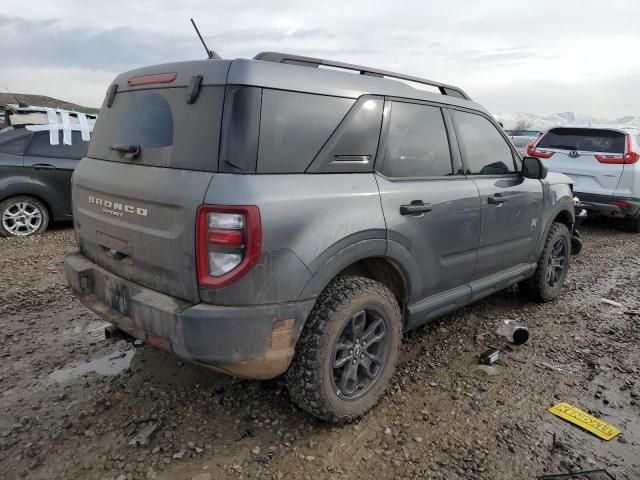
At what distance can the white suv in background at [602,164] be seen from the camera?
7.47m

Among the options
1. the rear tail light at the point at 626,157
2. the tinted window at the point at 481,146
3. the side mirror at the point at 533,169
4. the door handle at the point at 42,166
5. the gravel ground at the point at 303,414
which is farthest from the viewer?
the rear tail light at the point at 626,157

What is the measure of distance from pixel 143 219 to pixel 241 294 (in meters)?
0.67

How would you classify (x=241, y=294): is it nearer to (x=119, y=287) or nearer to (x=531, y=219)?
(x=119, y=287)

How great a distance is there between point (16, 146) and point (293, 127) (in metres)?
5.76

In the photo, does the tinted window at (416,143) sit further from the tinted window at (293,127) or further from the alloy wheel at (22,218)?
the alloy wheel at (22,218)

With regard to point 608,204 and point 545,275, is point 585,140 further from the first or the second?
point 545,275

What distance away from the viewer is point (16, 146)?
6.52m

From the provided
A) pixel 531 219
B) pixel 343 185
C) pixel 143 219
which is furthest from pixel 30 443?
pixel 531 219

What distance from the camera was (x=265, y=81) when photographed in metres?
2.27

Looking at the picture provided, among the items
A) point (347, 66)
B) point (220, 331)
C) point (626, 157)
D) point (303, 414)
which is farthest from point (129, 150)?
point (626, 157)

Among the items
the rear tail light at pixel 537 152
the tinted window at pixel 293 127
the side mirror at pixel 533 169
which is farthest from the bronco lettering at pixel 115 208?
the rear tail light at pixel 537 152

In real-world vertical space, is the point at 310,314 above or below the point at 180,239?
below

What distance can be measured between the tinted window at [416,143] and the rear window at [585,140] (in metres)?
5.74

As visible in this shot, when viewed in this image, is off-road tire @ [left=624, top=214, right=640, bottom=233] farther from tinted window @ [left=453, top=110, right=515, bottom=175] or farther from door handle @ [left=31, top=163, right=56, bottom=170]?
door handle @ [left=31, top=163, right=56, bottom=170]
